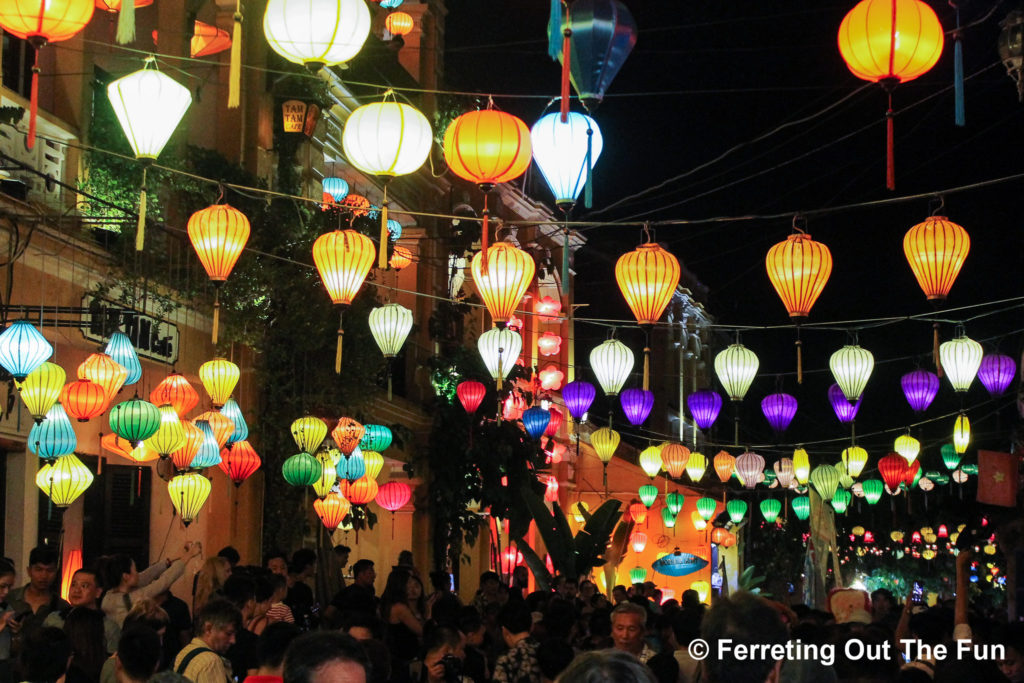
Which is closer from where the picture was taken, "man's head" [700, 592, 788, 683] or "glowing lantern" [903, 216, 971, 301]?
"man's head" [700, 592, 788, 683]

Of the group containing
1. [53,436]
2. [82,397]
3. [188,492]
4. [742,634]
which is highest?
[82,397]

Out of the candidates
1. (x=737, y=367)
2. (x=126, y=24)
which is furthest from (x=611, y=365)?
(x=126, y=24)

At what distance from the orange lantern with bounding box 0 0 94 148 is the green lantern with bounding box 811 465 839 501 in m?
20.6

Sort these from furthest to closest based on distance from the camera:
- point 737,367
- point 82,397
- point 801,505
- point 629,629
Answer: point 801,505 → point 737,367 → point 82,397 → point 629,629

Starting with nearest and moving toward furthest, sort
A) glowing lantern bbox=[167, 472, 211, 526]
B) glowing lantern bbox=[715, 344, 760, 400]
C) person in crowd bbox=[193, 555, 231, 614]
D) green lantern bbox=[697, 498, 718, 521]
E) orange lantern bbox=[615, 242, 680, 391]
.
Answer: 1. person in crowd bbox=[193, 555, 231, 614]
2. orange lantern bbox=[615, 242, 680, 391]
3. glowing lantern bbox=[167, 472, 211, 526]
4. glowing lantern bbox=[715, 344, 760, 400]
5. green lantern bbox=[697, 498, 718, 521]

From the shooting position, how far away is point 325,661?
12.6 feet

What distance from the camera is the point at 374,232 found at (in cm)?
1680

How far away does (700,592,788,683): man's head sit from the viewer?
423cm

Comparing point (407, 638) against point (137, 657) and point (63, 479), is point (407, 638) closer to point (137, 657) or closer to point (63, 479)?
point (137, 657)

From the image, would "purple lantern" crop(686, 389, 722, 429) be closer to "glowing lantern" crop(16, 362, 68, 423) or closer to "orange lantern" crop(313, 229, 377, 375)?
"orange lantern" crop(313, 229, 377, 375)

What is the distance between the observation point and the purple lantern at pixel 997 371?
1758cm

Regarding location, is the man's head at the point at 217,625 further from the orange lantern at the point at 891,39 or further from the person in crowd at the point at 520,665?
the orange lantern at the point at 891,39

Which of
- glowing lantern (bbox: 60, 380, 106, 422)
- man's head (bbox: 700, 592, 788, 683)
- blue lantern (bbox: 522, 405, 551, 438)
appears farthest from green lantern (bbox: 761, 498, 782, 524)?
man's head (bbox: 700, 592, 788, 683)

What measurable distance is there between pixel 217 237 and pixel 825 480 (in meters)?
17.7
